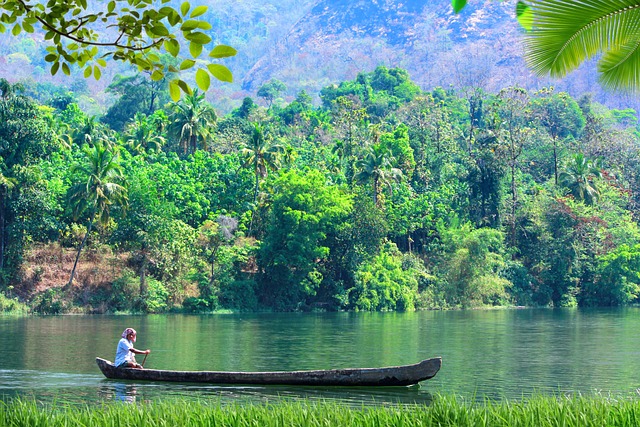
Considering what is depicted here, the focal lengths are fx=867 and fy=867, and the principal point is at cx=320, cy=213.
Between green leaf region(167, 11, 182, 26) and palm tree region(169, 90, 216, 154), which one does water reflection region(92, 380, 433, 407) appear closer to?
green leaf region(167, 11, 182, 26)

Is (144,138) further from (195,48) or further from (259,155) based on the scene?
(195,48)

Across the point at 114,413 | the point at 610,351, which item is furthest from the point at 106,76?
the point at 114,413

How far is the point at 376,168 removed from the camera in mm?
59781

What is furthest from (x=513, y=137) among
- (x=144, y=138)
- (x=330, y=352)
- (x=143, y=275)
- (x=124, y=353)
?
(x=124, y=353)

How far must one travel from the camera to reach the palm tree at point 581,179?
218 ft

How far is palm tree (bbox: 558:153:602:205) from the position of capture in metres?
66.3

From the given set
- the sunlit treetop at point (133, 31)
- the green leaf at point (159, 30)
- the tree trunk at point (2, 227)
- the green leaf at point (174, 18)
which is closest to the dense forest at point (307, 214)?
the tree trunk at point (2, 227)

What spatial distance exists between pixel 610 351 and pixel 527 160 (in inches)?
1946

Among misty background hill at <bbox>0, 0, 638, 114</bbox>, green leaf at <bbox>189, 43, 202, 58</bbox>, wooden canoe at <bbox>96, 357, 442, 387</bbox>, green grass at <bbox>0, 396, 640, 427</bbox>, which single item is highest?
misty background hill at <bbox>0, 0, 638, 114</bbox>

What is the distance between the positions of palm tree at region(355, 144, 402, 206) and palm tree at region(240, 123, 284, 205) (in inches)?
238

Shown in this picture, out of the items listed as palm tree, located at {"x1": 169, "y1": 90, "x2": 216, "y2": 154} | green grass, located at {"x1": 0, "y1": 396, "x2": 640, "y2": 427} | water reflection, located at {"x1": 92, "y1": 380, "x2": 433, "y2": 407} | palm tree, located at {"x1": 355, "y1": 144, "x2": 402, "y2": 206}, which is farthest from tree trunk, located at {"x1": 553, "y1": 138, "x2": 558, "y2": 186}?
green grass, located at {"x1": 0, "y1": 396, "x2": 640, "y2": 427}

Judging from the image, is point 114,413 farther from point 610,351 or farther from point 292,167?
point 292,167

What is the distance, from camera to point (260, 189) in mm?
60812

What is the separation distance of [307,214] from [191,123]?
13.3 m
